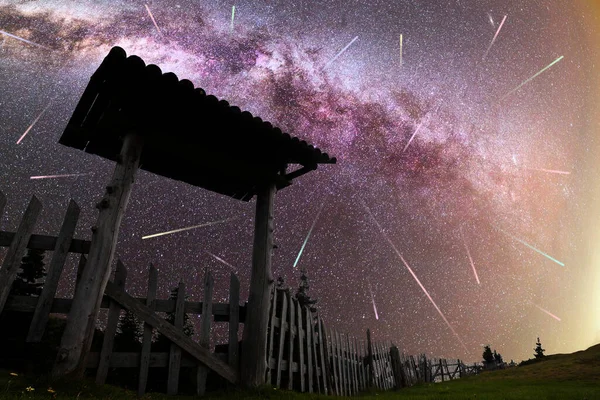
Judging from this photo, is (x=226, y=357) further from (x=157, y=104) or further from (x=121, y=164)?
(x=157, y=104)

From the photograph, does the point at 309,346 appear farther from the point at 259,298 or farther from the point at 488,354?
the point at 488,354

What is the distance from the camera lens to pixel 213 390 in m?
5.78

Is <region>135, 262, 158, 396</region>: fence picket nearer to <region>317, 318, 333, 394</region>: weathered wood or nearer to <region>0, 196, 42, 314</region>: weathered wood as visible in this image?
<region>0, 196, 42, 314</region>: weathered wood

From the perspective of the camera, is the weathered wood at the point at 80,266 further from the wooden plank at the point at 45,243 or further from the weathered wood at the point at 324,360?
the weathered wood at the point at 324,360

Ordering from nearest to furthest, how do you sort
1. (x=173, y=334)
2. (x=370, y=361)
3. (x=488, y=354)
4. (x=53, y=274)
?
(x=53, y=274) → (x=173, y=334) → (x=370, y=361) → (x=488, y=354)

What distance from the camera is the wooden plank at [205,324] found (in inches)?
211

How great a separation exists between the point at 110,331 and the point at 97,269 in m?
0.87

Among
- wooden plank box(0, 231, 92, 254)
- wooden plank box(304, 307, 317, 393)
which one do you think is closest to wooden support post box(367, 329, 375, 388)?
wooden plank box(304, 307, 317, 393)

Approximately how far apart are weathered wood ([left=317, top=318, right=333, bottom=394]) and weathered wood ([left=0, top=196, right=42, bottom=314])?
6588 mm

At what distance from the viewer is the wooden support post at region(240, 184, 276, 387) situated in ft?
18.8

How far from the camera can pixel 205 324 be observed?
563cm

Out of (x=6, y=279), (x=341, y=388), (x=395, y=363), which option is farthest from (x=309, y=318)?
(x=395, y=363)

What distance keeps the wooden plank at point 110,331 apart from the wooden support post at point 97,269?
0.26 metres

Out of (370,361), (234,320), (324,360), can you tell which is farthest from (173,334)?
(370,361)
